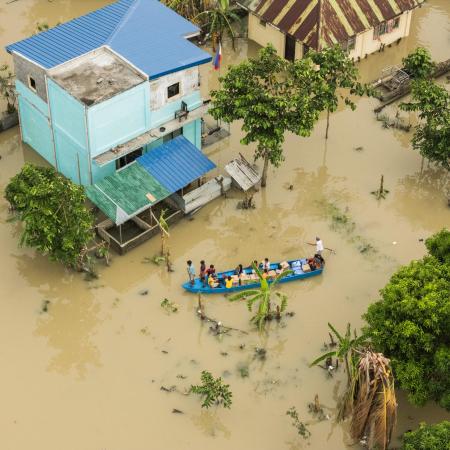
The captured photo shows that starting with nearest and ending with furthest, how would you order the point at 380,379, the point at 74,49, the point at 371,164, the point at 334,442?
1. the point at 380,379
2. the point at 334,442
3. the point at 74,49
4. the point at 371,164

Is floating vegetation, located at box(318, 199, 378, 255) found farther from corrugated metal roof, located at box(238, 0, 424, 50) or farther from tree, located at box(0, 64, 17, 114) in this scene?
tree, located at box(0, 64, 17, 114)

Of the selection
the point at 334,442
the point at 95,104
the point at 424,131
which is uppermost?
the point at 95,104

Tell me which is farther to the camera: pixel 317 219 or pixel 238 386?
pixel 317 219

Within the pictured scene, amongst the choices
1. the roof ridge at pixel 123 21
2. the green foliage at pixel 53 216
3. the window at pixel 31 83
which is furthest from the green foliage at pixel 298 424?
the window at pixel 31 83

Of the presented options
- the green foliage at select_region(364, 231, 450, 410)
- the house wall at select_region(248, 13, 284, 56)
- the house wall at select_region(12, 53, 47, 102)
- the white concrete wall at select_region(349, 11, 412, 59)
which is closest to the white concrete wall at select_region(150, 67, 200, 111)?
the house wall at select_region(12, 53, 47, 102)

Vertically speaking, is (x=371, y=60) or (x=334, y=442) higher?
(x=371, y=60)

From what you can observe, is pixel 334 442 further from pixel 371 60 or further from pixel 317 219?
pixel 371 60

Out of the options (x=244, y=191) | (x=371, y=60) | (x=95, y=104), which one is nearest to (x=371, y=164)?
(x=244, y=191)

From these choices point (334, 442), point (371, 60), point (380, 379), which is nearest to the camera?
point (380, 379)
